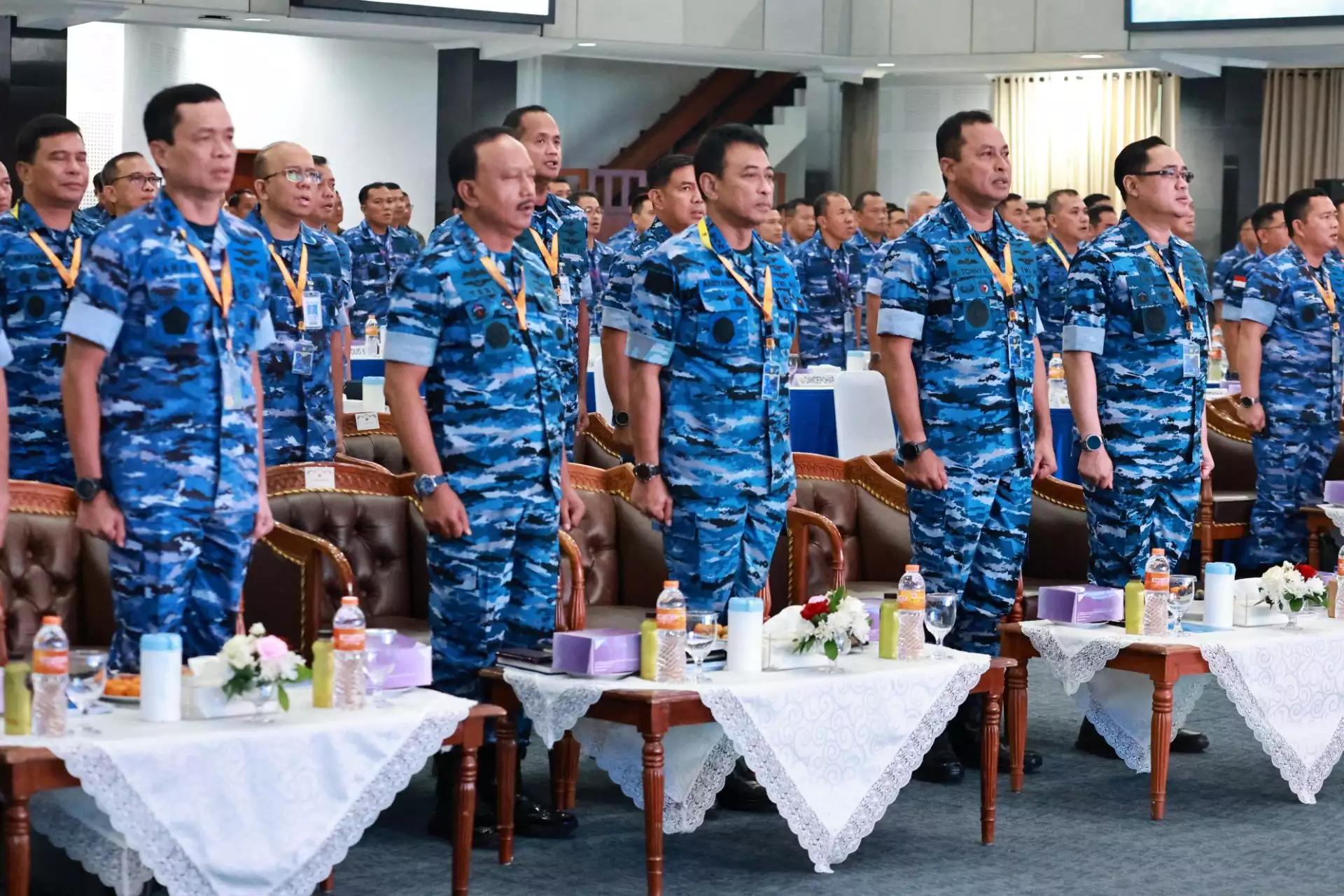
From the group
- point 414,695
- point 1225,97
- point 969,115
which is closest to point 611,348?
point 969,115

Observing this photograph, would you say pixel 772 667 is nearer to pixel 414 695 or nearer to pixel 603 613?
pixel 414 695

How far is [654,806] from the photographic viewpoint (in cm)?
376

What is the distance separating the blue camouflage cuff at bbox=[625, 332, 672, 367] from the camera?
4.50 m

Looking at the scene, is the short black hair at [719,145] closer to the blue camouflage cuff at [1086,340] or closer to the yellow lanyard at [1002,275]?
the yellow lanyard at [1002,275]

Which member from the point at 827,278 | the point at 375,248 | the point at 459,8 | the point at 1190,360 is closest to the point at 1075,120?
the point at 827,278

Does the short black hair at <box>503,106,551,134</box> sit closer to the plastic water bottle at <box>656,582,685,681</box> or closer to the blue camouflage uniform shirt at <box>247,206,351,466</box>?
the blue camouflage uniform shirt at <box>247,206,351,466</box>

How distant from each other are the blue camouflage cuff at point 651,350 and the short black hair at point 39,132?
1.76m

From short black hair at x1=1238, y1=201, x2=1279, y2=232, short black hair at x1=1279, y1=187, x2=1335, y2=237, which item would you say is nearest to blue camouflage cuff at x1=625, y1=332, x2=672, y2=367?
short black hair at x1=1279, y1=187, x2=1335, y2=237

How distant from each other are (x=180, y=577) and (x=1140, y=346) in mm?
2740

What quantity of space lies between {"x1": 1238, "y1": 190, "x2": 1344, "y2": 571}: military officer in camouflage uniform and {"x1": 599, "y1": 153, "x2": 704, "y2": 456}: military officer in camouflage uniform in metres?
2.31

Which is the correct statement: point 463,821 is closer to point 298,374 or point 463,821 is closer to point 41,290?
point 41,290

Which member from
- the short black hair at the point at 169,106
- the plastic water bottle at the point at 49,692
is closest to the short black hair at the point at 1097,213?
the short black hair at the point at 169,106

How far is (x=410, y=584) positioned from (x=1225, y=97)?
10.9 meters

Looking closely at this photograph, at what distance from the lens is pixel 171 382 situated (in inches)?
150
